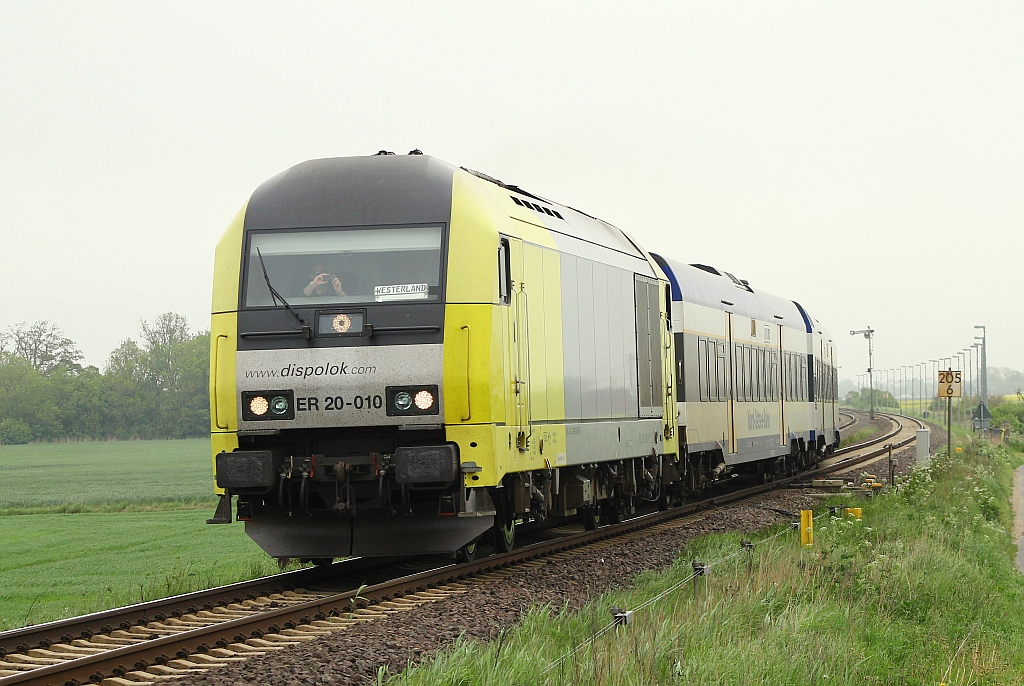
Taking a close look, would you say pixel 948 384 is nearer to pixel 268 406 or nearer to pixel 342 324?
pixel 342 324

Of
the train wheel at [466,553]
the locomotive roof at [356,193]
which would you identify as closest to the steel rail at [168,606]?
the train wheel at [466,553]

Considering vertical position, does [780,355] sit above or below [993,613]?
above

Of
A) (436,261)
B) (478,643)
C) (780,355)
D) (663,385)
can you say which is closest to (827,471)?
(780,355)

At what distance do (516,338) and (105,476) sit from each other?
149 feet

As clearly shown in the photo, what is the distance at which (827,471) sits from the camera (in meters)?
30.8

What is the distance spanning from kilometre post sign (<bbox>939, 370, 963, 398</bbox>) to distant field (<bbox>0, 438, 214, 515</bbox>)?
65.4ft

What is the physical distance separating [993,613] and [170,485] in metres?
37.4

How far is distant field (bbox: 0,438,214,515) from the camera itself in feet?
112

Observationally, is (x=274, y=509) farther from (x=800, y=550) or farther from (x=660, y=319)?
(x=660, y=319)

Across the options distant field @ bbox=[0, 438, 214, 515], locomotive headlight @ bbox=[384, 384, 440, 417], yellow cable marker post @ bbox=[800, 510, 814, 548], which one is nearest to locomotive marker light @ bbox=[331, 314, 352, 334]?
locomotive headlight @ bbox=[384, 384, 440, 417]

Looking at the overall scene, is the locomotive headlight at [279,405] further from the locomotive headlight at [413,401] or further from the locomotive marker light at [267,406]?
the locomotive headlight at [413,401]

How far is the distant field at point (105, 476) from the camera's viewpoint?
34.2m

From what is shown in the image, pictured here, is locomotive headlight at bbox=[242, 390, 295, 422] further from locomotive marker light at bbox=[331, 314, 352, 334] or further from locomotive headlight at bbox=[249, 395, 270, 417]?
locomotive marker light at bbox=[331, 314, 352, 334]

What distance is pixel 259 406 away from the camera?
10.7 metres
